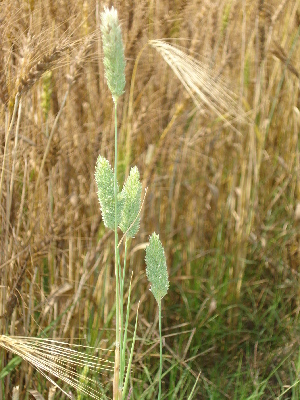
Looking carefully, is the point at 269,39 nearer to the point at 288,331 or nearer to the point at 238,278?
the point at 238,278

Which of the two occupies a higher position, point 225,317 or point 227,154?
point 227,154

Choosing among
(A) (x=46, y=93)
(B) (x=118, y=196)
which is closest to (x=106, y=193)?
(B) (x=118, y=196)

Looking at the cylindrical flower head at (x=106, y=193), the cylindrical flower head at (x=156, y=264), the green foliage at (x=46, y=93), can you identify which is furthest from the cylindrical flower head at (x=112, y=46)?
the green foliage at (x=46, y=93)

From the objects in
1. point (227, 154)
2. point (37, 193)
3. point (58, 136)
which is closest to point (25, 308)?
point (37, 193)

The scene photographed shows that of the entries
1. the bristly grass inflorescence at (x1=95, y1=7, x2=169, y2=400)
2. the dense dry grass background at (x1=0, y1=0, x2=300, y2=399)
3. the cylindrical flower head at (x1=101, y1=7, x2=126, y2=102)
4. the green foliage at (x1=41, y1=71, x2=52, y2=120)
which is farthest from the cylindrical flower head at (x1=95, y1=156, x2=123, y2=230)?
the green foliage at (x1=41, y1=71, x2=52, y2=120)

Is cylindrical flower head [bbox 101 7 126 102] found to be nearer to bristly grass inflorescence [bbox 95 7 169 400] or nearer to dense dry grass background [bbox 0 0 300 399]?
bristly grass inflorescence [bbox 95 7 169 400]

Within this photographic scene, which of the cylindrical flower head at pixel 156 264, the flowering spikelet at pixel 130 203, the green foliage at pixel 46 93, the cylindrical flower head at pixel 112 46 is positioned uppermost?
the green foliage at pixel 46 93

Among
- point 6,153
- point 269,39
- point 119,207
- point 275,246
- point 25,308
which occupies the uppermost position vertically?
point 269,39

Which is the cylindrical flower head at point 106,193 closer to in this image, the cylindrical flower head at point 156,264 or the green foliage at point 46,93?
the cylindrical flower head at point 156,264

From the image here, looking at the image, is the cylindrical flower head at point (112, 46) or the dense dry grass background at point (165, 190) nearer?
the cylindrical flower head at point (112, 46)
